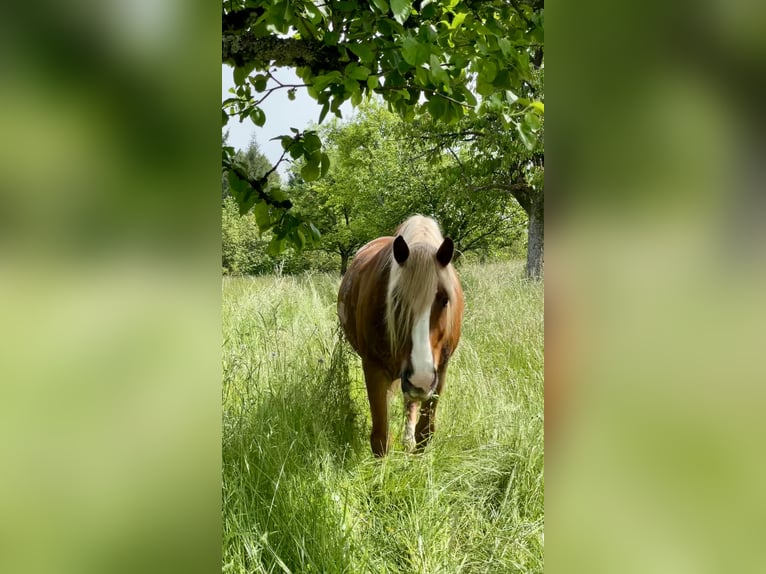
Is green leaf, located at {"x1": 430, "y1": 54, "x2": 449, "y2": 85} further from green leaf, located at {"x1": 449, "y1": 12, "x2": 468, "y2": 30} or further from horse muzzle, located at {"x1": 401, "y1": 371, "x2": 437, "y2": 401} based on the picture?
horse muzzle, located at {"x1": 401, "y1": 371, "x2": 437, "y2": 401}

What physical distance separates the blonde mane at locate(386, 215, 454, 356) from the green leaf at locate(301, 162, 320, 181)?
53 centimetres

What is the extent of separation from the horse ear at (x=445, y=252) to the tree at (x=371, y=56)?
455 millimetres

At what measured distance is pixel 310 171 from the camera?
1091 mm

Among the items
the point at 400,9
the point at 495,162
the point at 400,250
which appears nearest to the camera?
the point at 400,9

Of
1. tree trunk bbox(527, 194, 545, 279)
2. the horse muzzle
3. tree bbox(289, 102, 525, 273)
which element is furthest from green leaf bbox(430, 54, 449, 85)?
tree trunk bbox(527, 194, 545, 279)

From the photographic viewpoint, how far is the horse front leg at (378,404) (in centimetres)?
181

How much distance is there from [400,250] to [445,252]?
0.52 ft

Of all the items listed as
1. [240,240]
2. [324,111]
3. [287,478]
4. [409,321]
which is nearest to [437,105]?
[324,111]

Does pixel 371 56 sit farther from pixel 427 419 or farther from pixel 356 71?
pixel 427 419

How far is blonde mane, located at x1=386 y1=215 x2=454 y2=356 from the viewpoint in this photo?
145 centimetres
